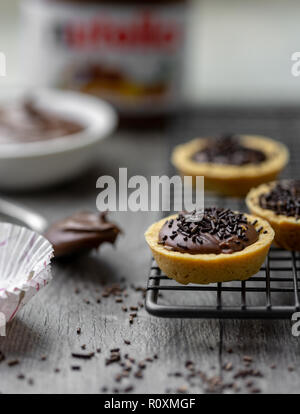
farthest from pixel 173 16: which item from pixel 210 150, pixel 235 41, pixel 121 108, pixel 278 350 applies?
pixel 278 350

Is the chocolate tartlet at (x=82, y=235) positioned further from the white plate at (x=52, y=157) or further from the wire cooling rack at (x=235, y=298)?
the white plate at (x=52, y=157)

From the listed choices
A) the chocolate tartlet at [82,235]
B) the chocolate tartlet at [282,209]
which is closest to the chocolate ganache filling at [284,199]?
the chocolate tartlet at [282,209]

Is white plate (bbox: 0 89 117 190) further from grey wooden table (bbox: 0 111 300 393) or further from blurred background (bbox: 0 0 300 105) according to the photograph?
blurred background (bbox: 0 0 300 105)

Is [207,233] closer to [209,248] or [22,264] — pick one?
[209,248]

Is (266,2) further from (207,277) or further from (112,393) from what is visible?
(112,393)

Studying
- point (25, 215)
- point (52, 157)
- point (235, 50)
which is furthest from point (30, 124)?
point (235, 50)
